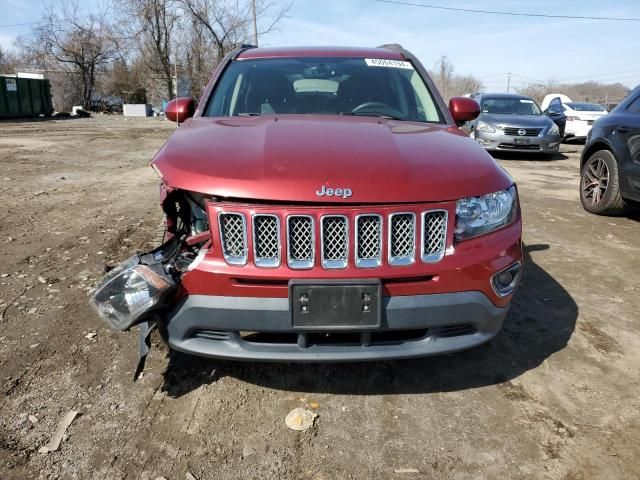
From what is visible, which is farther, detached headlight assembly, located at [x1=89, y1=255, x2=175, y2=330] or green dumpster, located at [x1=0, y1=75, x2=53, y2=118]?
green dumpster, located at [x1=0, y1=75, x2=53, y2=118]

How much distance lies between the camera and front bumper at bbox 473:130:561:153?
11.3 meters

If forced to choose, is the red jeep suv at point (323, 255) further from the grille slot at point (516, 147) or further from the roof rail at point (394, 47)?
the grille slot at point (516, 147)

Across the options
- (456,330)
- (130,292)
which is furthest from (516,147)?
(130,292)

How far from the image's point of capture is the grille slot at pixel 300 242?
199cm

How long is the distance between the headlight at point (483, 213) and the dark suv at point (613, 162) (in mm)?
3852

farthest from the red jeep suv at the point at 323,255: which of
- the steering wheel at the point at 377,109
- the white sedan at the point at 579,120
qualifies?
the white sedan at the point at 579,120

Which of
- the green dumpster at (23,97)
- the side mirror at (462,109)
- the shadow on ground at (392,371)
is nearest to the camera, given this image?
the shadow on ground at (392,371)

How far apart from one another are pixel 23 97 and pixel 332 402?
2957 centimetres

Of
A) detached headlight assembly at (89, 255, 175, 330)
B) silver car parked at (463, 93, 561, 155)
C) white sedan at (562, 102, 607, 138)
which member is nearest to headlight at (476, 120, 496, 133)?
silver car parked at (463, 93, 561, 155)

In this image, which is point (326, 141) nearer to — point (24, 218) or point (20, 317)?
point (20, 317)

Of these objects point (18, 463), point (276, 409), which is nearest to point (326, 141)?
point (276, 409)

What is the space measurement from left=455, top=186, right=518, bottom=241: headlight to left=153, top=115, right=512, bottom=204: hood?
0.05 metres

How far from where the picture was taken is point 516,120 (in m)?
11.4

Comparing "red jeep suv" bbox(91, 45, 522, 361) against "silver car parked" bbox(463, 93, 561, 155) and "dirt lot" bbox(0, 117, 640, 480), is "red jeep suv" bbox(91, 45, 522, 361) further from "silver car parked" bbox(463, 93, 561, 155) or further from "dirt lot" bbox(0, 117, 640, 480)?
"silver car parked" bbox(463, 93, 561, 155)
